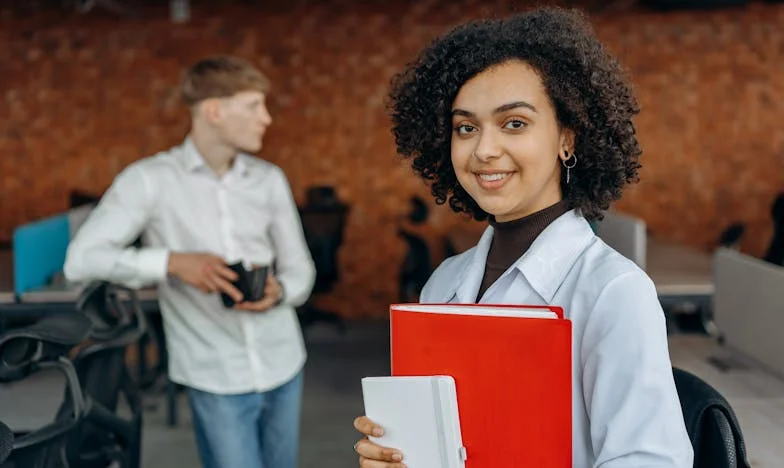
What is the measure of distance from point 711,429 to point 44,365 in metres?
1.38

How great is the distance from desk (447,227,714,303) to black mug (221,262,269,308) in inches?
62.1

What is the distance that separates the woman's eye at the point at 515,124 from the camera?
3.79ft

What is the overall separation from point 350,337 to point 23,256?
303cm

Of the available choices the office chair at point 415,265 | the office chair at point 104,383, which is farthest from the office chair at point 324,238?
the office chair at point 104,383

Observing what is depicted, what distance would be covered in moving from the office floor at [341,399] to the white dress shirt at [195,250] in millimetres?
383

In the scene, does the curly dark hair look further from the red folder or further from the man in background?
the man in background

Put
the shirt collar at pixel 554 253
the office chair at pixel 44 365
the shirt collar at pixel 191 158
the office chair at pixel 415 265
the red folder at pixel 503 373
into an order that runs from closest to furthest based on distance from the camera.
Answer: the red folder at pixel 503 373 < the shirt collar at pixel 554 253 < the office chair at pixel 44 365 < the shirt collar at pixel 191 158 < the office chair at pixel 415 265

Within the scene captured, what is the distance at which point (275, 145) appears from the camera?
6848 mm

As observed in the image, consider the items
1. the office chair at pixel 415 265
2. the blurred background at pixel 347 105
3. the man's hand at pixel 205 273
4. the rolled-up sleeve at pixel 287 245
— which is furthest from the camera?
the blurred background at pixel 347 105

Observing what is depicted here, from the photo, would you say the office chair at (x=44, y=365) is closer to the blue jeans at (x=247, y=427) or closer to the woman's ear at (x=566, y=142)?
the blue jeans at (x=247, y=427)

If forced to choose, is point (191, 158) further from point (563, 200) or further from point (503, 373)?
point (503, 373)

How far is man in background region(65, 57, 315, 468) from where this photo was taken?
7.57 ft

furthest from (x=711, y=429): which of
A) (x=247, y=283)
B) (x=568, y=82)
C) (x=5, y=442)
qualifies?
(x=247, y=283)

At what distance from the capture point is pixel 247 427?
93.1 inches
